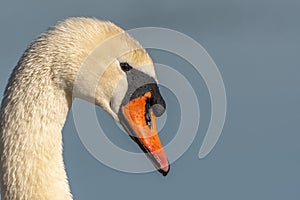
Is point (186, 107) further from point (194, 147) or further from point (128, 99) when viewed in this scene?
point (194, 147)

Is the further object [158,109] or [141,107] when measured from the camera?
[141,107]

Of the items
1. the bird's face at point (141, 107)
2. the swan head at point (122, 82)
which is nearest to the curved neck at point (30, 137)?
the swan head at point (122, 82)

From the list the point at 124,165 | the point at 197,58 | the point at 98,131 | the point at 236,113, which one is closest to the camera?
the point at 98,131

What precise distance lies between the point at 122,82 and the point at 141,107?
225mm

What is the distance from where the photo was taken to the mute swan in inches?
371

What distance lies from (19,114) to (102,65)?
68cm

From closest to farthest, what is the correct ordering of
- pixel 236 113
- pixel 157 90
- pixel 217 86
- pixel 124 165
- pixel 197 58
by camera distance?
pixel 157 90, pixel 124 165, pixel 217 86, pixel 197 58, pixel 236 113

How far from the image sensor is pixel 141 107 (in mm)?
9602

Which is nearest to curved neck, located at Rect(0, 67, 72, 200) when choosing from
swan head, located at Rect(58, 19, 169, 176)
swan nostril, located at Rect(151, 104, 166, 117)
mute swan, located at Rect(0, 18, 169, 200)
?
mute swan, located at Rect(0, 18, 169, 200)

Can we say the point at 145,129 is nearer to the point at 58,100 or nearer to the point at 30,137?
the point at 58,100

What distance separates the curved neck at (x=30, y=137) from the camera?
947 cm

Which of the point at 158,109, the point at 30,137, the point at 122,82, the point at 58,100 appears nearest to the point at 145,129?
the point at 158,109

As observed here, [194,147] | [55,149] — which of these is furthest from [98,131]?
[194,147]

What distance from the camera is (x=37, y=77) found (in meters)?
9.46
